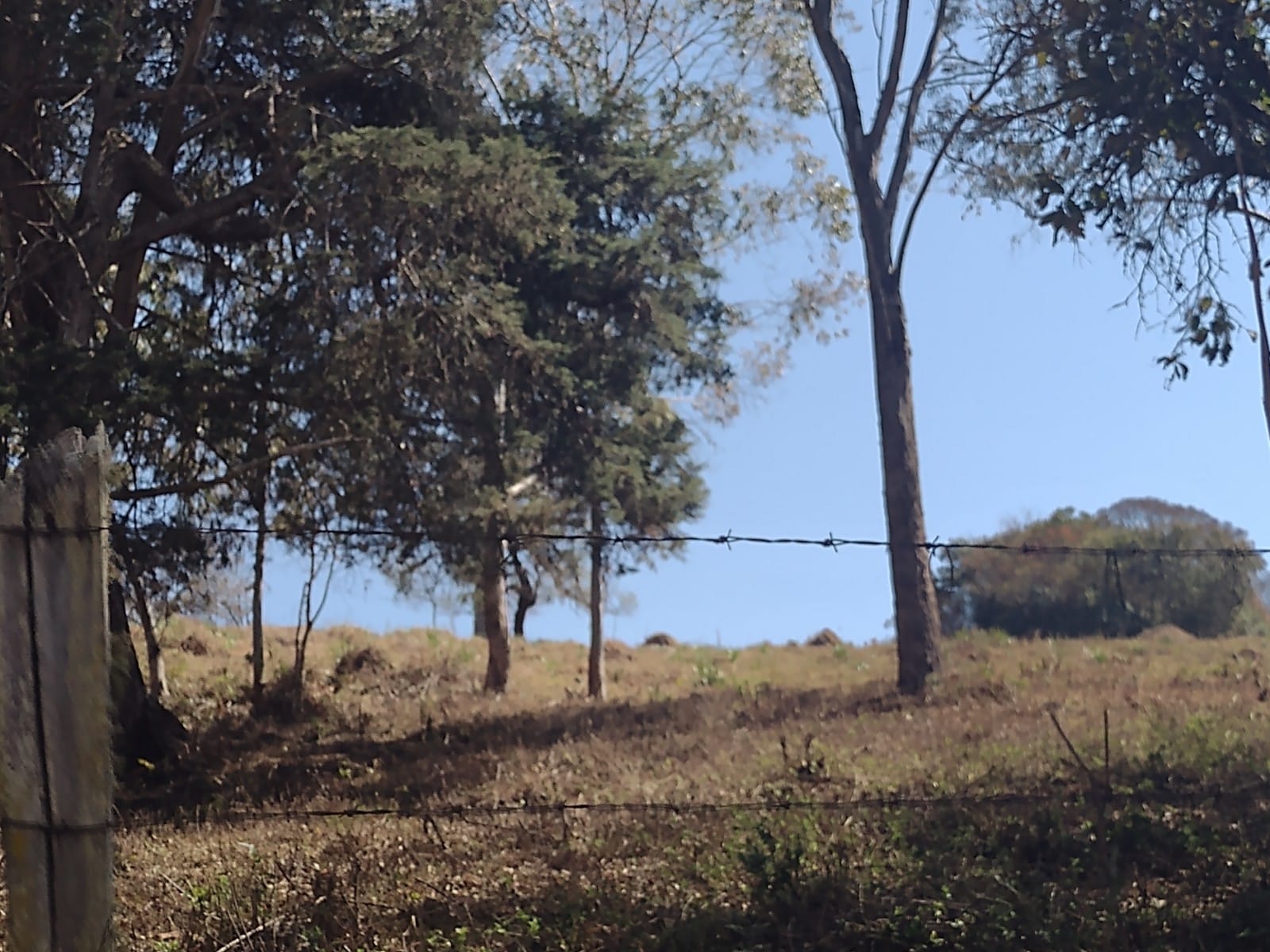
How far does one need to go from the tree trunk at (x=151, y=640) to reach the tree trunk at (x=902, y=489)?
334 inches

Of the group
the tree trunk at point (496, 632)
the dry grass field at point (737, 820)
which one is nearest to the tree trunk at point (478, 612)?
the tree trunk at point (496, 632)

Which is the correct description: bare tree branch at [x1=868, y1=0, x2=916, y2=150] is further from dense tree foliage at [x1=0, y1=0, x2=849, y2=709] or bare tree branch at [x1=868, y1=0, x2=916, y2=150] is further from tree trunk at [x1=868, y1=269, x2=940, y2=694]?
dense tree foliage at [x1=0, y1=0, x2=849, y2=709]

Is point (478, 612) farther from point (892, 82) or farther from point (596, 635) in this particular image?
point (892, 82)

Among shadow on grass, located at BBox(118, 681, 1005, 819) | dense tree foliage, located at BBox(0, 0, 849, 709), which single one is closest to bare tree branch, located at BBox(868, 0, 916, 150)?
dense tree foliage, located at BBox(0, 0, 849, 709)

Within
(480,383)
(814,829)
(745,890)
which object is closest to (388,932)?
(745,890)

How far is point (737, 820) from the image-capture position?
7.40 metres

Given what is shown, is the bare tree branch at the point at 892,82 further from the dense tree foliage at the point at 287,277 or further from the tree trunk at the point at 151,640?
the tree trunk at the point at 151,640

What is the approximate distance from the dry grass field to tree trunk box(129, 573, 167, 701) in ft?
2.25

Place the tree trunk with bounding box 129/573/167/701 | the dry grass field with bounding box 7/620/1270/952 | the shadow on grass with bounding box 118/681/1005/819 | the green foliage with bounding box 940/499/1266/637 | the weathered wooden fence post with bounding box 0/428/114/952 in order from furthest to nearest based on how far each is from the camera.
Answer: the green foliage with bounding box 940/499/1266/637
the shadow on grass with bounding box 118/681/1005/819
the tree trunk with bounding box 129/573/167/701
the dry grass field with bounding box 7/620/1270/952
the weathered wooden fence post with bounding box 0/428/114/952

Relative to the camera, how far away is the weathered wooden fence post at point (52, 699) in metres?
3.13

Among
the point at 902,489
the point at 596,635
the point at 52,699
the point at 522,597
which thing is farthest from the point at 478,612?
the point at 52,699

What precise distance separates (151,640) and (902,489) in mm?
9041

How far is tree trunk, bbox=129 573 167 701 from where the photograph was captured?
35.0ft

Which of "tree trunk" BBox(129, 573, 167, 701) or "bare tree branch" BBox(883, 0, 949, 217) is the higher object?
"bare tree branch" BBox(883, 0, 949, 217)
